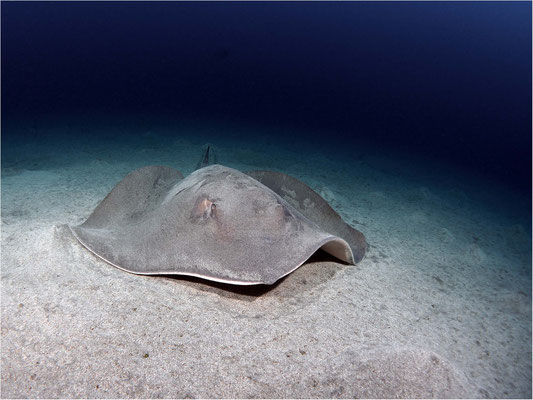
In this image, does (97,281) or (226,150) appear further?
(226,150)

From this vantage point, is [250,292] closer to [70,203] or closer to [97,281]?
[97,281]

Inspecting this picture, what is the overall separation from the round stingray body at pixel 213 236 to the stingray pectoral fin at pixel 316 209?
33cm

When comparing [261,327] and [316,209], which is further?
[316,209]

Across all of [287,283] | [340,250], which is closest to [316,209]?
[340,250]

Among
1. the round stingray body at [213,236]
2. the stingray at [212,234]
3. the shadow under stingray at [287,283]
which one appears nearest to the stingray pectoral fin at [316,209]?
the stingray at [212,234]

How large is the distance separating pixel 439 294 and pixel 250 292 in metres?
2.04

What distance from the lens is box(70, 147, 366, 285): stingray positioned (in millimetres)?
2123

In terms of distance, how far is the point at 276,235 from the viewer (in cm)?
234

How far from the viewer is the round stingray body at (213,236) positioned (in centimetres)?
212

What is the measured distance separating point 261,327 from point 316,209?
168 cm

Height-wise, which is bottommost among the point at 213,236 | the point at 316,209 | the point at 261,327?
the point at 261,327

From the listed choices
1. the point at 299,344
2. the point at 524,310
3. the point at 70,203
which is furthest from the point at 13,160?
the point at 524,310

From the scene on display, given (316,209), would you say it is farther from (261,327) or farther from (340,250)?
(261,327)

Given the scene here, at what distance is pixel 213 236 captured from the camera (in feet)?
7.50
